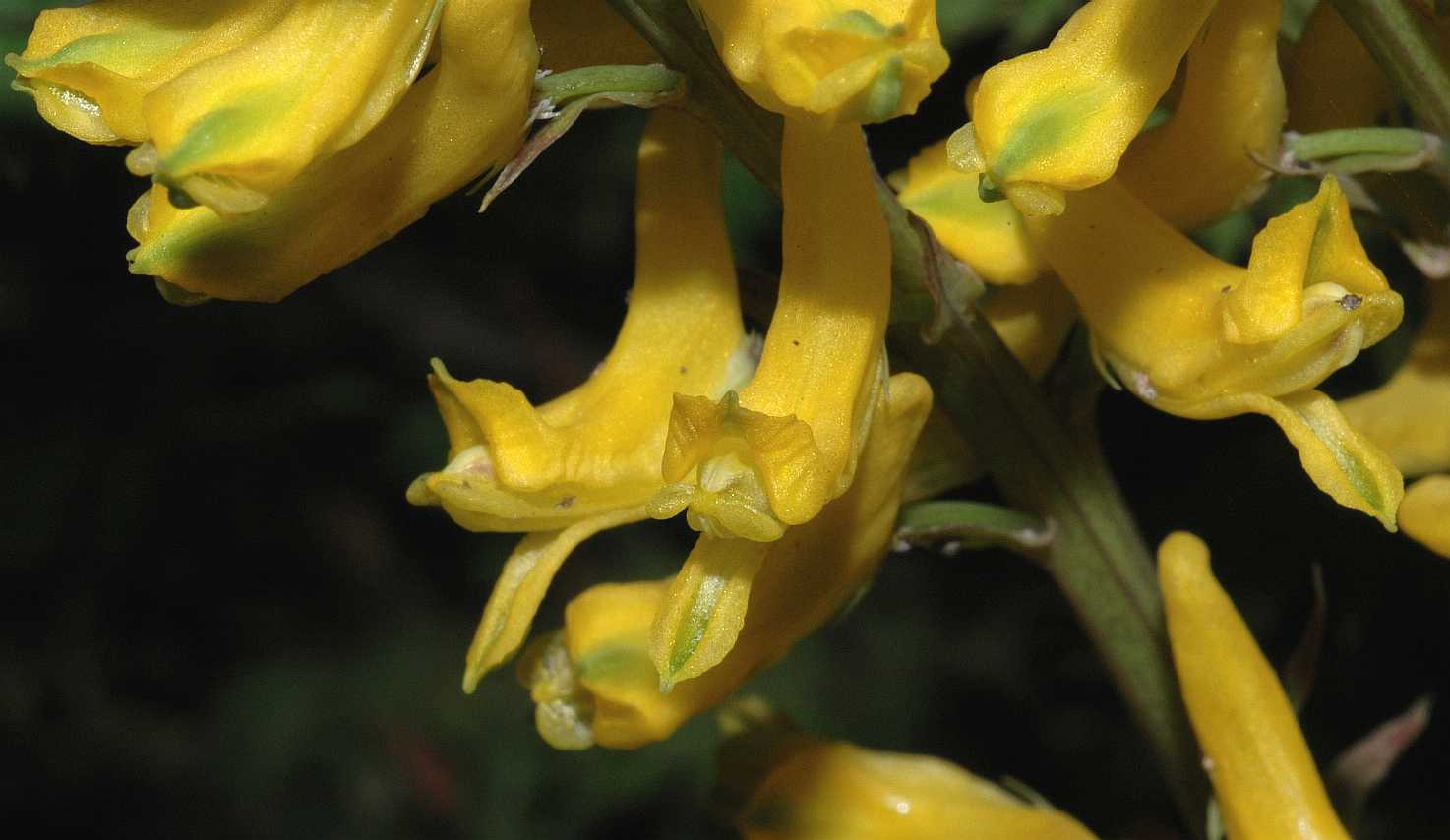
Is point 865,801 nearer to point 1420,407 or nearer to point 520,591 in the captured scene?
point 520,591

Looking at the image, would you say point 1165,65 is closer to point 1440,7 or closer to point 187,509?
point 1440,7

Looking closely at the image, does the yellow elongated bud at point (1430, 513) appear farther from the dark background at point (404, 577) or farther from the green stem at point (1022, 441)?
the dark background at point (404, 577)

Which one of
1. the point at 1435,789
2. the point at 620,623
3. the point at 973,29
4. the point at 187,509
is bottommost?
the point at 187,509

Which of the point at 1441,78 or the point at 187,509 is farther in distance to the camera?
the point at 187,509

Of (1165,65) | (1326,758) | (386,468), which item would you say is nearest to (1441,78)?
(1165,65)

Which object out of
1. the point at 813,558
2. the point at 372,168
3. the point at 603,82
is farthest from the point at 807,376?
the point at 372,168

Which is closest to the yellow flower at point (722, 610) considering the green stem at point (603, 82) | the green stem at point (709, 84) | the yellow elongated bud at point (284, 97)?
the green stem at point (709, 84)
